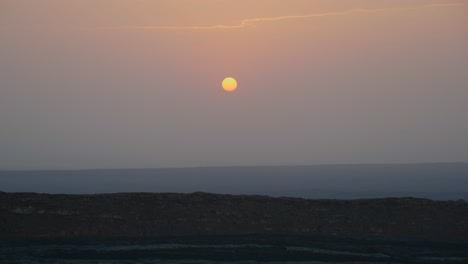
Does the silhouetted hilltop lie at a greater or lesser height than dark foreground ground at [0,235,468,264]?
greater

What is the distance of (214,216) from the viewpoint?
34.3 meters

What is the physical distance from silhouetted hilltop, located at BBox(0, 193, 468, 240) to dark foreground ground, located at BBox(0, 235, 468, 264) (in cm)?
182

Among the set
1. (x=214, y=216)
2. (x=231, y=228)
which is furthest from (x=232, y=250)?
(x=214, y=216)

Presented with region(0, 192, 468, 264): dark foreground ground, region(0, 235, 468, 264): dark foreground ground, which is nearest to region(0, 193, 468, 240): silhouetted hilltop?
region(0, 192, 468, 264): dark foreground ground

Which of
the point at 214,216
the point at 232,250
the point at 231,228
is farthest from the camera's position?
the point at 214,216

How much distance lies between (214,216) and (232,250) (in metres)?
5.43

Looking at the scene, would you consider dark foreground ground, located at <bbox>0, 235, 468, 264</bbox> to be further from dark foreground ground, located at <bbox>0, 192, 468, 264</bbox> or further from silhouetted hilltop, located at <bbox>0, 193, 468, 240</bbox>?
silhouetted hilltop, located at <bbox>0, 193, 468, 240</bbox>

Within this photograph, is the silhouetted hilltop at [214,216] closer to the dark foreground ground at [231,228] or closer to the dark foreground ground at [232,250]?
the dark foreground ground at [231,228]

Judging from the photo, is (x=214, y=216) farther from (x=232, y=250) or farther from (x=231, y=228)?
(x=232, y=250)

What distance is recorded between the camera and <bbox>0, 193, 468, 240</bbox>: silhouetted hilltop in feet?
109

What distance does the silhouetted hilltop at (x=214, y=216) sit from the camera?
3338 cm

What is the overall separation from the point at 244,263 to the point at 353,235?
8455 mm

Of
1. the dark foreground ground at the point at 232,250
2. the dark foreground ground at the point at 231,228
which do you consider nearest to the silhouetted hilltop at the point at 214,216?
the dark foreground ground at the point at 231,228

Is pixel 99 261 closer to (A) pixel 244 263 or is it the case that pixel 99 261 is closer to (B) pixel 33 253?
(B) pixel 33 253
